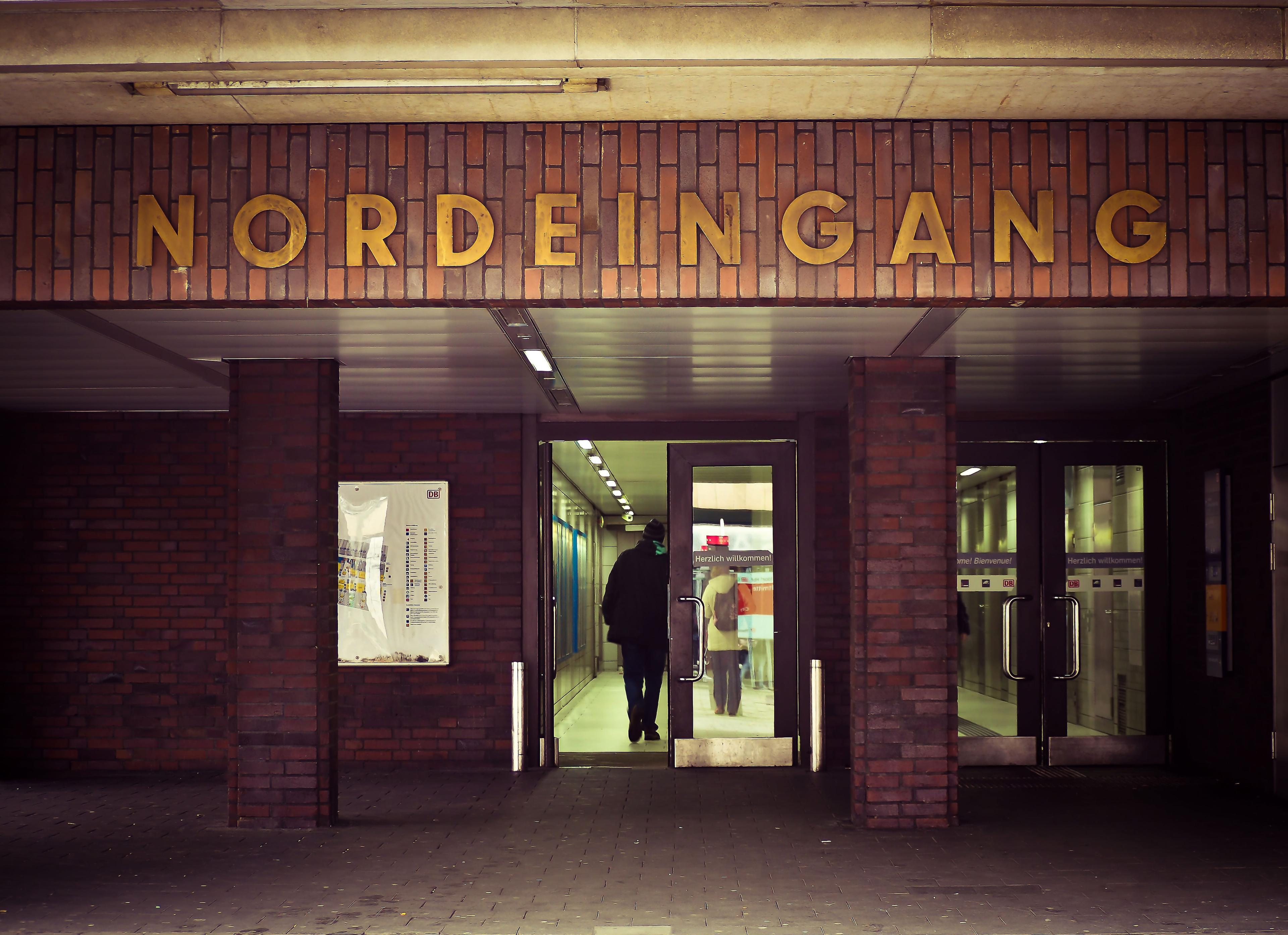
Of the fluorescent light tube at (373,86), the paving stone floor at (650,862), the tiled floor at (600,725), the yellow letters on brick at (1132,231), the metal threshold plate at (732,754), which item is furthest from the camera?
the tiled floor at (600,725)

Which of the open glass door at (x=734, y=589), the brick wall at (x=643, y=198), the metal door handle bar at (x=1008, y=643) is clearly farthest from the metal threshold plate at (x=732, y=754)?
the brick wall at (x=643, y=198)

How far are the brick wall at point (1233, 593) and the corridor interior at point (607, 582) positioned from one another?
129 inches

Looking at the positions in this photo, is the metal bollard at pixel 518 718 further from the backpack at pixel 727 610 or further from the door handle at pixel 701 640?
the backpack at pixel 727 610

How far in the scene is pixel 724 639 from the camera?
981 cm

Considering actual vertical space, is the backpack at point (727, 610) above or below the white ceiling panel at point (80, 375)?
below

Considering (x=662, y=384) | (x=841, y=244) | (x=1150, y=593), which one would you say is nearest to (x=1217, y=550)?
(x=1150, y=593)

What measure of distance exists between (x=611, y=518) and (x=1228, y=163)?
20275mm

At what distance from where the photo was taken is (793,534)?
9.92 m

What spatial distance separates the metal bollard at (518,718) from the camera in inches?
367

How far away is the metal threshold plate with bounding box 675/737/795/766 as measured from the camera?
9.62m

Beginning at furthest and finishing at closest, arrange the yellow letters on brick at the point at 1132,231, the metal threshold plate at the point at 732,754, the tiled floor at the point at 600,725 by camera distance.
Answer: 1. the tiled floor at the point at 600,725
2. the metal threshold plate at the point at 732,754
3. the yellow letters on brick at the point at 1132,231

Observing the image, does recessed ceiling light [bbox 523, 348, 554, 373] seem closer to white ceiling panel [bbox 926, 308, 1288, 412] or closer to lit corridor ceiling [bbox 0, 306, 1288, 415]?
lit corridor ceiling [bbox 0, 306, 1288, 415]

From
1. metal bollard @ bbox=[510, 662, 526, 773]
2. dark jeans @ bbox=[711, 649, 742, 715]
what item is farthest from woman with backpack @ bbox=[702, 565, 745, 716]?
metal bollard @ bbox=[510, 662, 526, 773]

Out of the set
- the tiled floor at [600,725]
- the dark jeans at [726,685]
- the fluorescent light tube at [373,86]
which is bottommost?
the tiled floor at [600,725]
